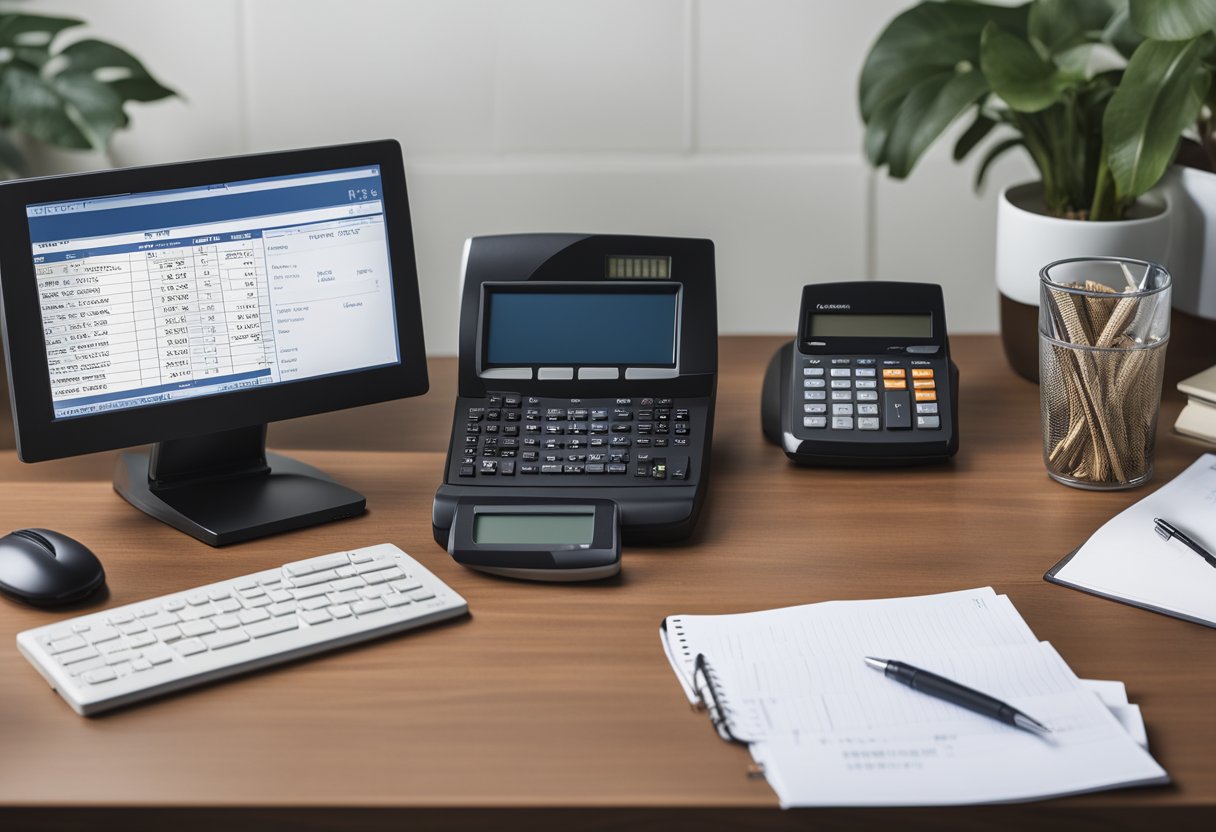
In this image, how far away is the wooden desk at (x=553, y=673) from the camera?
0.89m

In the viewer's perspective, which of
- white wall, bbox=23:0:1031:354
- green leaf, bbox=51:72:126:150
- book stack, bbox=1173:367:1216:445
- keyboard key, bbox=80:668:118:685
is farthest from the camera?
white wall, bbox=23:0:1031:354

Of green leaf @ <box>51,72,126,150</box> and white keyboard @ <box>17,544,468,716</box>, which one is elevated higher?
green leaf @ <box>51,72,126,150</box>

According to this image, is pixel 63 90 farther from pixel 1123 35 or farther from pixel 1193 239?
pixel 1193 239

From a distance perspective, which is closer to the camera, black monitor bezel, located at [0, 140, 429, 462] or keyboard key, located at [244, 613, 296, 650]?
keyboard key, located at [244, 613, 296, 650]

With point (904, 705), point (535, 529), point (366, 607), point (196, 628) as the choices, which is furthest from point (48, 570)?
point (904, 705)

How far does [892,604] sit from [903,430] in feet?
1.06

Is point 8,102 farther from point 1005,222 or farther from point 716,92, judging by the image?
point 1005,222

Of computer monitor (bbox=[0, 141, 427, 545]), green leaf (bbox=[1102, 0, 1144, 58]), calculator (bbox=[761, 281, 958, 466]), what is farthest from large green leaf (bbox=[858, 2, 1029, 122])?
computer monitor (bbox=[0, 141, 427, 545])

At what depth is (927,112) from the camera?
171 cm

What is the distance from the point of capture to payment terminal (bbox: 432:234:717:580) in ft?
4.14

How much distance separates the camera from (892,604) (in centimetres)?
114

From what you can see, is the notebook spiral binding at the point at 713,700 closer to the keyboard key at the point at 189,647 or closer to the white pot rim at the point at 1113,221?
the keyboard key at the point at 189,647

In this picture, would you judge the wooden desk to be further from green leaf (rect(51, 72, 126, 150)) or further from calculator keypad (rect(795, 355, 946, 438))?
green leaf (rect(51, 72, 126, 150))

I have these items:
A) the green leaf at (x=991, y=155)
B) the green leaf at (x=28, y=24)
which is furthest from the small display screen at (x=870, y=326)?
the green leaf at (x=28, y=24)
